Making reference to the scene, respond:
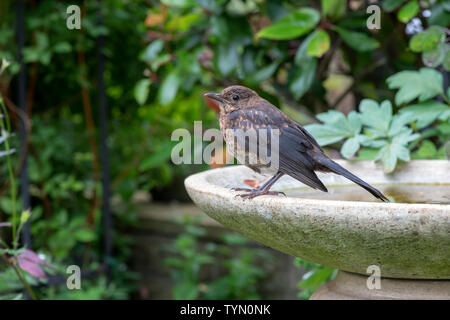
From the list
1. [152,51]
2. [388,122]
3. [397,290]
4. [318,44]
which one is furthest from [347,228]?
[152,51]

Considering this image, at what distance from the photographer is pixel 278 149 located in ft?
6.52

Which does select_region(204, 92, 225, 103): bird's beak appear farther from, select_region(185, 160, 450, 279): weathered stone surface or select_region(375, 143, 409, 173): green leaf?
select_region(375, 143, 409, 173): green leaf

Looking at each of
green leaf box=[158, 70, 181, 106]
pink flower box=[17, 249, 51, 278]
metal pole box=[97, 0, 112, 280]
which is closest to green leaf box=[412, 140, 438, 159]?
green leaf box=[158, 70, 181, 106]

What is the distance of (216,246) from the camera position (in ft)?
13.6

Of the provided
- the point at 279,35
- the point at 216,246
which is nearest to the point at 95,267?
the point at 216,246

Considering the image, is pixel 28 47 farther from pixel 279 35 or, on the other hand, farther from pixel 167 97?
pixel 279 35

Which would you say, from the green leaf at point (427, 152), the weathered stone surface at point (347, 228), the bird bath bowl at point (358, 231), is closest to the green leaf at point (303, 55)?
the green leaf at point (427, 152)

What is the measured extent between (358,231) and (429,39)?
133 centimetres

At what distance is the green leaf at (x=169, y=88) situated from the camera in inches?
128

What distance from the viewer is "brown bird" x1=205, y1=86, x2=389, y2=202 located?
6.29 ft

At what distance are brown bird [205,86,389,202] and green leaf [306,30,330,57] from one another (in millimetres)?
605

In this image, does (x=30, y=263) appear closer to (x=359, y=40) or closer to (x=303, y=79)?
(x=303, y=79)

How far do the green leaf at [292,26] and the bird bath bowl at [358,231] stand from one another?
855 mm

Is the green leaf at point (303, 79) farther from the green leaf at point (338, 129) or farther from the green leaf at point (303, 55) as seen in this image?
the green leaf at point (338, 129)
